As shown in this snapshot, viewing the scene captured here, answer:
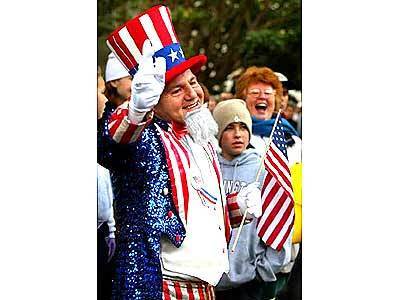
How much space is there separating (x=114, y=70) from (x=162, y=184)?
2.77 ft

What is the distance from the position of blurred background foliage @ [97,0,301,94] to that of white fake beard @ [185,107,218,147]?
378cm

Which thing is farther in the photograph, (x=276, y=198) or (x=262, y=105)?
(x=262, y=105)

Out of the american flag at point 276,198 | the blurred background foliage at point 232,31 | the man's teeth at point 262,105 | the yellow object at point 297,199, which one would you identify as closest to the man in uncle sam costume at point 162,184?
the american flag at point 276,198

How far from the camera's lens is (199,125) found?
3096 millimetres

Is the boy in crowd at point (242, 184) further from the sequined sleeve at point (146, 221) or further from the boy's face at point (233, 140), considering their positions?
the sequined sleeve at point (146, 221)

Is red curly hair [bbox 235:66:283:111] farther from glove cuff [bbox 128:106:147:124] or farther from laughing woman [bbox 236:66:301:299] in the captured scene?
glove cuff [bbox 128:106:147:124]

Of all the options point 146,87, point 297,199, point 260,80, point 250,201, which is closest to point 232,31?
point 260,80

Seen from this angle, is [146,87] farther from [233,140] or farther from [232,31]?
[232,31]

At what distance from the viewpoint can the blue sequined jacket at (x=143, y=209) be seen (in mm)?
2971

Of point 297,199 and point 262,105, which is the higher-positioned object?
point 262,105

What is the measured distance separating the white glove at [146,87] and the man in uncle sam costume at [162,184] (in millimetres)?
34
